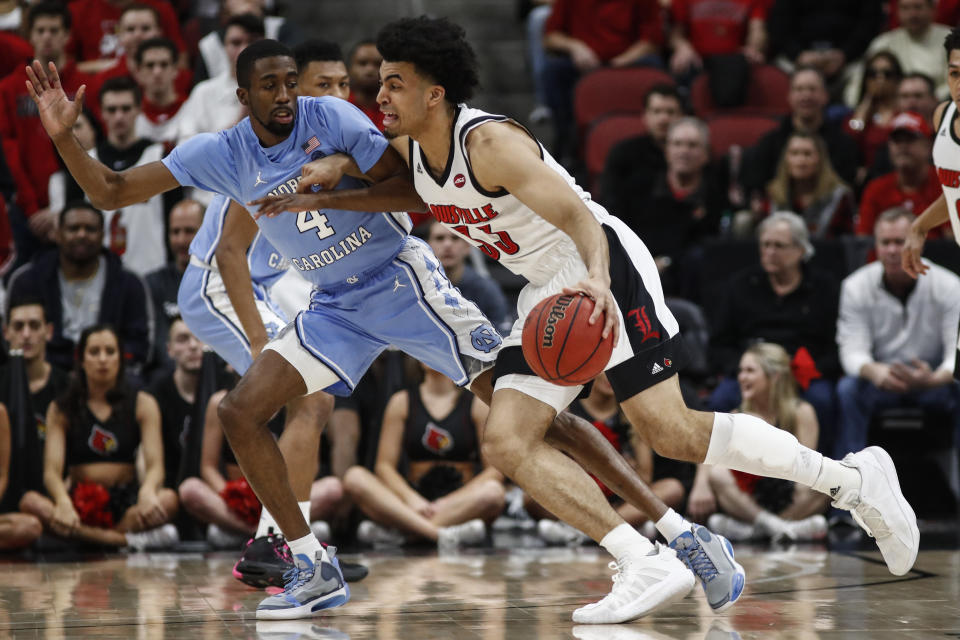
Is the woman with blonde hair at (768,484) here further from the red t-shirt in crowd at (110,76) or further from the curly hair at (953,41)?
the red t-shirt in crowd at (110,76)

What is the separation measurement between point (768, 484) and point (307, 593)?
3195 millimetres

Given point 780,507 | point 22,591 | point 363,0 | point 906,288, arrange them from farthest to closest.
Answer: point 363,0, point 906,288, point 780,507, point 22,591

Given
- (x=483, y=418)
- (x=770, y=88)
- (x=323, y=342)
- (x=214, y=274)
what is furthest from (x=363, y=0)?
(x=323, y=342)

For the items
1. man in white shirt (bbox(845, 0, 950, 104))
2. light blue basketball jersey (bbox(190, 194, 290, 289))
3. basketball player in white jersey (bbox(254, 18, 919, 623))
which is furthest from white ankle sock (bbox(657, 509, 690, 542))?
man in white shirt (bbox(845, 0, 950, 104))

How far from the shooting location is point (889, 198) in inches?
317

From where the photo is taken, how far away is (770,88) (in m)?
Result: 9.70

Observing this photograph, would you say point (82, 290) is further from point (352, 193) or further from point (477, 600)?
point (477, 600)

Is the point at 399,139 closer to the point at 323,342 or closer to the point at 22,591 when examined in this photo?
the point at 323,342

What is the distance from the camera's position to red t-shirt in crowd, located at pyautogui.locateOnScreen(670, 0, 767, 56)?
1015 centimetres

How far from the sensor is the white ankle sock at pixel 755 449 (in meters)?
4.03

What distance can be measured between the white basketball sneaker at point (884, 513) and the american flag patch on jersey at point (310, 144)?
2138 millimetres

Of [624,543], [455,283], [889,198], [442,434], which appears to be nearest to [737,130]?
[889,198]

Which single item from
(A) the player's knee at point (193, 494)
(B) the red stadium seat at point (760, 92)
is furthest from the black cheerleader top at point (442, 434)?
(B) the red stadium seat at point (760, 92)

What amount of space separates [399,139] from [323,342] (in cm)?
76
